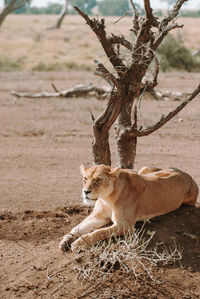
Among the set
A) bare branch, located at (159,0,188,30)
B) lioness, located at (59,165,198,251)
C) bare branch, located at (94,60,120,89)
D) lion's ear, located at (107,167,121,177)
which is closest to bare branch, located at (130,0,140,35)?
bare branch, located at (159,0,188,30)

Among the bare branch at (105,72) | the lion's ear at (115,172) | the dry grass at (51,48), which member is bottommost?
the dry grass at (51,48)

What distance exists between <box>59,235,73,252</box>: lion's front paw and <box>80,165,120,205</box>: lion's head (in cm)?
40

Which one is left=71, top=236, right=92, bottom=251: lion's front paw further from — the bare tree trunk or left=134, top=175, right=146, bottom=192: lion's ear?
the bare tree trunk

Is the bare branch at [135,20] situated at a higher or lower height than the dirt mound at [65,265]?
higher

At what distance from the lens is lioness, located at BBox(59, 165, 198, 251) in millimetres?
5324

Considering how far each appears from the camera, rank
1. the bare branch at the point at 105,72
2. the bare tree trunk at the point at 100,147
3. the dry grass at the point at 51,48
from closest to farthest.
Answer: the bare branch at the point at 105,72, the bare tree trunk at the point at 100,147, the dry grass at the point at 51,48

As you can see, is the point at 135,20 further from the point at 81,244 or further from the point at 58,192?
the point at 81,244

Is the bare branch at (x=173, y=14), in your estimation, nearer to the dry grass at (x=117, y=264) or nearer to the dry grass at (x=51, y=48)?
the dry grass at (x=117, y=264)

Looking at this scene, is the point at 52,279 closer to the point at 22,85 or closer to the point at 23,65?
the point at 22,85

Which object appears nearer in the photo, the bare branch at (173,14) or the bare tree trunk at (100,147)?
the bare branch at (173,14)

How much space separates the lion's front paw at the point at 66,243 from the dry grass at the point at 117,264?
0.81 ft

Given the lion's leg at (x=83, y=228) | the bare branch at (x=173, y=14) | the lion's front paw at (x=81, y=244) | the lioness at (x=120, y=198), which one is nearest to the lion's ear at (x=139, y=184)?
the lioness at (x=120, y=198)

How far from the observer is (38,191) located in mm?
8141

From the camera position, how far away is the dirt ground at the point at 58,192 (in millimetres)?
4840
